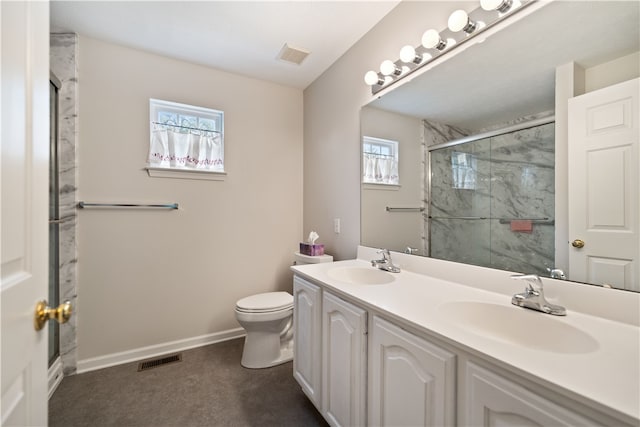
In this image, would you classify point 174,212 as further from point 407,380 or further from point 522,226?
point 522,226

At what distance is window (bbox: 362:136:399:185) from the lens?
180cm

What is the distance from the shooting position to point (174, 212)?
2.24m

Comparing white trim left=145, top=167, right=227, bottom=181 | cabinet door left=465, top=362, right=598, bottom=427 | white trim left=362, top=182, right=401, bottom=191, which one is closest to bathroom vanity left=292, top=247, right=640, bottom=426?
cabinet door left=465, top=362, right=598, bottom=427

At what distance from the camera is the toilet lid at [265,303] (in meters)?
1.91

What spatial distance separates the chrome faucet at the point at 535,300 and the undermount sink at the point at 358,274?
69 cm

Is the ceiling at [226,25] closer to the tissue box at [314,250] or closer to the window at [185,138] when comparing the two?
the window at [185,138]

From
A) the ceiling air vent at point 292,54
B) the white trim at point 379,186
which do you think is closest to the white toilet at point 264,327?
the white trim at point 379,186

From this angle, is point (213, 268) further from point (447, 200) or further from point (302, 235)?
point (447, 200)

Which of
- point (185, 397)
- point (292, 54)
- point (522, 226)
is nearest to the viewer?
point (522, 226)

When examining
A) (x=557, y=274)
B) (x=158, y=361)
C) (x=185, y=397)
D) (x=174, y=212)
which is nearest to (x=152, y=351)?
(x=158, y=361)

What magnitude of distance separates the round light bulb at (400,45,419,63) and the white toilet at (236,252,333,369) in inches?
70.2

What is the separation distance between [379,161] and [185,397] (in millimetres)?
1956

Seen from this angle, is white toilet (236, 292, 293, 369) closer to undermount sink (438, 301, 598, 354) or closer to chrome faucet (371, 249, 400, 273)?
chrome faucet (371, 249, 400, 273)

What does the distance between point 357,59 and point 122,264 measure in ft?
7.76
